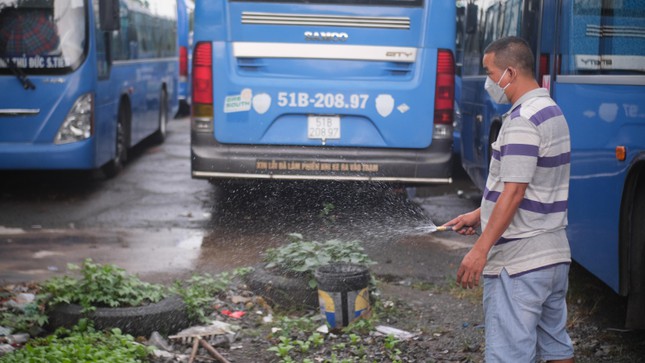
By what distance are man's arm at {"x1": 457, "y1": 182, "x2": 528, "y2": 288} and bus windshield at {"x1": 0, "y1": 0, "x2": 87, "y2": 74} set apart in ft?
26.1

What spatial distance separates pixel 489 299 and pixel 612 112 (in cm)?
200

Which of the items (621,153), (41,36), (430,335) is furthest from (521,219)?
(41,36)

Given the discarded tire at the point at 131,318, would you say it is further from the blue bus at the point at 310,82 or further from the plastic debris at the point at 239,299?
the blue bus at the point at 310,82

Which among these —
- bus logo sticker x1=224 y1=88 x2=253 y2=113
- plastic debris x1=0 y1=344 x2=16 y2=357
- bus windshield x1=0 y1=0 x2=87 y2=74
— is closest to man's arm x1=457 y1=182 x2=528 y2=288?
plastic debris x1=0 y1=344 x2=16 y2=357

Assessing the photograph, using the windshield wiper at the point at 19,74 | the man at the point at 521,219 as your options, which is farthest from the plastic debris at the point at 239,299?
the windshield wiper at the point at 19,74

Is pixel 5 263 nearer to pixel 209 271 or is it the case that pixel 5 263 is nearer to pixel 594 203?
pixel 209 271

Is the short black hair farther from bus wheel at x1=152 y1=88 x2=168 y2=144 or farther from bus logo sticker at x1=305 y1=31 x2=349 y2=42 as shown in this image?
bus wheel at x1=152 y1=88 x2=168 y2=144

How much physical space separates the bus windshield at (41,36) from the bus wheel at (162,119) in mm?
6481

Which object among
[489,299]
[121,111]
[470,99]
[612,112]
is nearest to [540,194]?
[489,299]

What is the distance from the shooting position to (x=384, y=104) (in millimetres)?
9438

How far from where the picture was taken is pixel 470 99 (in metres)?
11.6

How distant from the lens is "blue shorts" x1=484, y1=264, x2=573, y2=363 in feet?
13.7

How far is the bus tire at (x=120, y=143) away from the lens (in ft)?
43.4

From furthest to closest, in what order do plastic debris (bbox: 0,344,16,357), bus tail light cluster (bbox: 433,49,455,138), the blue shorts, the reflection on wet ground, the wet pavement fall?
bus tail light cluster (bbox: 433,49,455,138), the wet pavement, the reflection on wet ground, plastic debris (bbox: 0,344,16,357), the blue shorts
